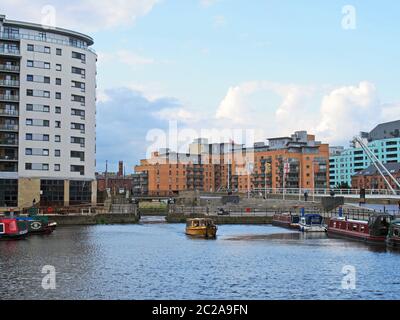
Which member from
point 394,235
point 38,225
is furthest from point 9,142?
point 394,235

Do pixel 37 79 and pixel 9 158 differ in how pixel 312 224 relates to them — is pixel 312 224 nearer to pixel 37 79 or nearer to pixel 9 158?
pixel 9 158

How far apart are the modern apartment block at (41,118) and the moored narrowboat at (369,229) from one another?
5607 cm

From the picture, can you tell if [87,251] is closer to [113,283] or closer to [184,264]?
[184,264]

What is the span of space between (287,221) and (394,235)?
1606 inches

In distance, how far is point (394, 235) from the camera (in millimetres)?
60062

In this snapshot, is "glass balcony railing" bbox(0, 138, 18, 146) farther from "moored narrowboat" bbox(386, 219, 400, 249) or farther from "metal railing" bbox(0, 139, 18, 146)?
"moored narrowboat" bbox(386, 219, 400, 249)

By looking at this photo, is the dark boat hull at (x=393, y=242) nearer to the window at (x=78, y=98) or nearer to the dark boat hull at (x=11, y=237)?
the dark boat hull at (x=11, y=237)

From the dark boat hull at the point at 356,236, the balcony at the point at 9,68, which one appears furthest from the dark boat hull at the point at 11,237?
the balcony at the point at 9,68

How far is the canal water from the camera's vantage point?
116 ft

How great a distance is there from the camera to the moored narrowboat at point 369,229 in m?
64.8

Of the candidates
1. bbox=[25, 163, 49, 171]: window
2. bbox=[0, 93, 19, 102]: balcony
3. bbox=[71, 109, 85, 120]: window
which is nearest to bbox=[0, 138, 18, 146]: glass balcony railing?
bbox=[25, 163, 49, 171]: window

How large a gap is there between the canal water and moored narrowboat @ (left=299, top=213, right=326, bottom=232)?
58.7 ft

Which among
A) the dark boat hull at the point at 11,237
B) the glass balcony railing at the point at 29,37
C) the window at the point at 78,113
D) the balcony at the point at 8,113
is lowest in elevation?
the dark boat hull at the point at 11,237

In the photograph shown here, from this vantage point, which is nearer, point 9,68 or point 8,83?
point 8,83
